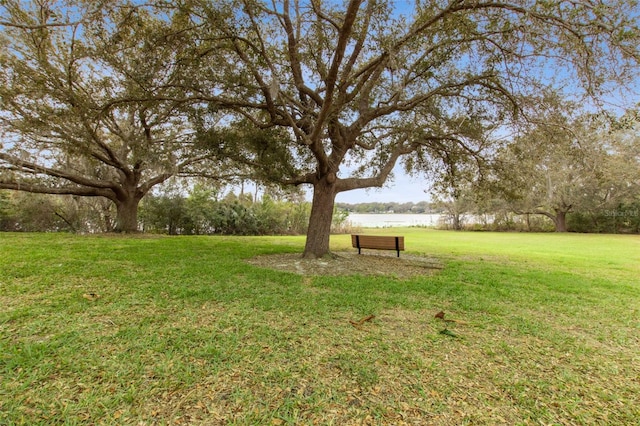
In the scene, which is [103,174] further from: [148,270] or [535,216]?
[535,216]

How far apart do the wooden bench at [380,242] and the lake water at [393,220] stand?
20.3 metres

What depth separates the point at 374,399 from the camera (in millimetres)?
2250

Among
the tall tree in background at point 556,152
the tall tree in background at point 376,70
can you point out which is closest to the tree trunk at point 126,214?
the tall tree in background at point 376,70

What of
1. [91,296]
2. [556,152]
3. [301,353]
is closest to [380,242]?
[556,152]

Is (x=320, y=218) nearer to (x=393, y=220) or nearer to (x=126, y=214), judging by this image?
(x=126, y=214)

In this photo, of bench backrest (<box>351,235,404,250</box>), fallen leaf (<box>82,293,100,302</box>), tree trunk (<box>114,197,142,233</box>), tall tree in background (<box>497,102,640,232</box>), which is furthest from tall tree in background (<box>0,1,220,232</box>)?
tall tree in background (<box>497,102,640,232</box>)

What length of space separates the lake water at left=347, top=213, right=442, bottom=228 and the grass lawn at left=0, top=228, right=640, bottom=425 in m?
25.5

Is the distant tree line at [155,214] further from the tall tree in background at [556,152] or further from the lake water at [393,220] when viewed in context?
the lake water at [393,220]

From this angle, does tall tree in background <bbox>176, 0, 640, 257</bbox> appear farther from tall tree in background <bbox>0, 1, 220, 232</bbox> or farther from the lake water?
the lake water

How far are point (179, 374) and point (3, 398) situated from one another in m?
1.08

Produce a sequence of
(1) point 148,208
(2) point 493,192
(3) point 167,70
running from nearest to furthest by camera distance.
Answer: (3) point 167,70 → (2) point 493,192 → (1) point 148,208

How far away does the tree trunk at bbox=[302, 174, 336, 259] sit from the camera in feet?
26.4

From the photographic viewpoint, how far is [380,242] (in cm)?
909

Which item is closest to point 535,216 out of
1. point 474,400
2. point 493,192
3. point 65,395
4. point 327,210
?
point 493,192
